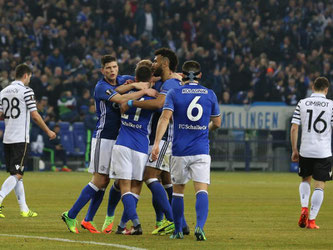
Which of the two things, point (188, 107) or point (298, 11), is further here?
point (298, 11)

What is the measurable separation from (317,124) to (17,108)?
14.6 ft

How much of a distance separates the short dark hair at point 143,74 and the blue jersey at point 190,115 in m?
0.72

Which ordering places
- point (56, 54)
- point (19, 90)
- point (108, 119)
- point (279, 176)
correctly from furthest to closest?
point (56, 54), point (279, 176), point (19, 90), point (108, 119)

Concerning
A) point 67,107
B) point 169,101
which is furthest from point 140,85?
point 67,107

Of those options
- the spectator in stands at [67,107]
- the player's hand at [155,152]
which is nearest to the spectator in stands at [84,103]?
the spectator in stands at [67,107]

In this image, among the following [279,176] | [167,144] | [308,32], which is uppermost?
[308,32]

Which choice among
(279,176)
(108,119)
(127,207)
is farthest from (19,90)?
(279,176)

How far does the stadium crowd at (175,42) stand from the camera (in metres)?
31.8

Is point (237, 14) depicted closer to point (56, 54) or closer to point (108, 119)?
point (56, 54)

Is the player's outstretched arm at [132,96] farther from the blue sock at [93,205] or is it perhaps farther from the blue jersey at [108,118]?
the blue sock at [93,205]

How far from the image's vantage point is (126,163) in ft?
35.0

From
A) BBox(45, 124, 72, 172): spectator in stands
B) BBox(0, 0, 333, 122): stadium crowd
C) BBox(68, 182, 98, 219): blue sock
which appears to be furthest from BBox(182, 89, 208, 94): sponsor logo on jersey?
BBox(0, 0, 333, 122): stadium crowd

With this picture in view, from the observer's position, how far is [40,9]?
116 feet

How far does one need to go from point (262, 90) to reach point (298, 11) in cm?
546
